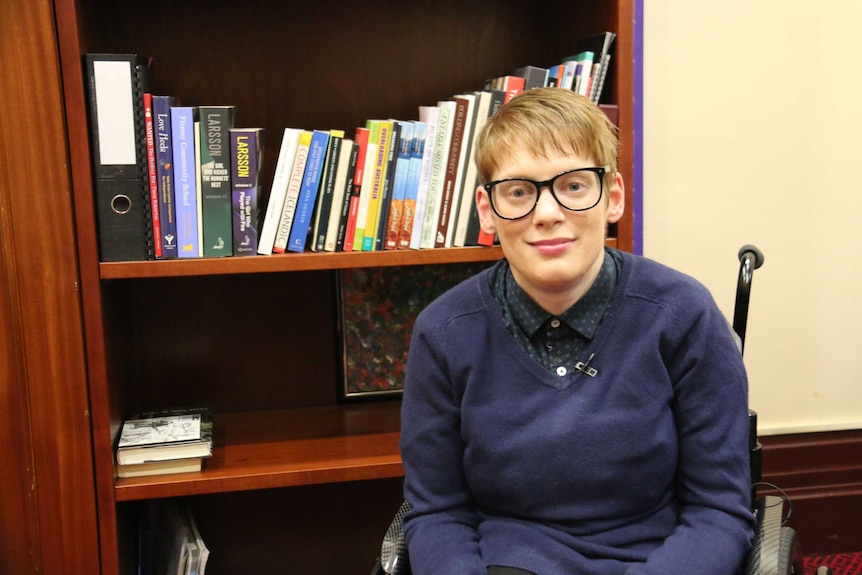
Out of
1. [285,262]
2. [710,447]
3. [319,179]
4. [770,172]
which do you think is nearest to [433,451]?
[710,447]

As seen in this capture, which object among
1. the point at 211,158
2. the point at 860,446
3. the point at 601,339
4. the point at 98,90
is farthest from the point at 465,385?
the point at 860,446

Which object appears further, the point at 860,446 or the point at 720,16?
the point at 860,446

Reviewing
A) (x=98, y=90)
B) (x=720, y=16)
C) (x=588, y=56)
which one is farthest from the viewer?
(x=720, y=16)

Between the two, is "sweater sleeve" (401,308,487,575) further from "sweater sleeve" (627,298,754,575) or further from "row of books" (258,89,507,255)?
"row of books" (258,89,507,255)

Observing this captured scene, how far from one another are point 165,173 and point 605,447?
2.93 ft

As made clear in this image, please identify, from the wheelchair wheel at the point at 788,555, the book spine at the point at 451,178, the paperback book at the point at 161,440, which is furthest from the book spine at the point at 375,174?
the wheelchair wheel at the point at 788,555

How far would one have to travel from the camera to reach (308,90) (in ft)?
6.10

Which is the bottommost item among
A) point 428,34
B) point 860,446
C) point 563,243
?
point 860,446

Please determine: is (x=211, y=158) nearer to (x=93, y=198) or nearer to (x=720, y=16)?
(x=93, y=198)

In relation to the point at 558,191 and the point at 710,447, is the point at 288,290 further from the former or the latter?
→ the point at 710,447

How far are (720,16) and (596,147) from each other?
983 mm

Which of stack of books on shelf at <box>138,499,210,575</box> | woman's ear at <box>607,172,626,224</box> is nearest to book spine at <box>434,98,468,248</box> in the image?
woman's ear at <box>607,172,626,224</box>

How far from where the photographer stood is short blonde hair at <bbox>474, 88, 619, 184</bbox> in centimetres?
117

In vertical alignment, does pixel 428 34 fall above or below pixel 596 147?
above
